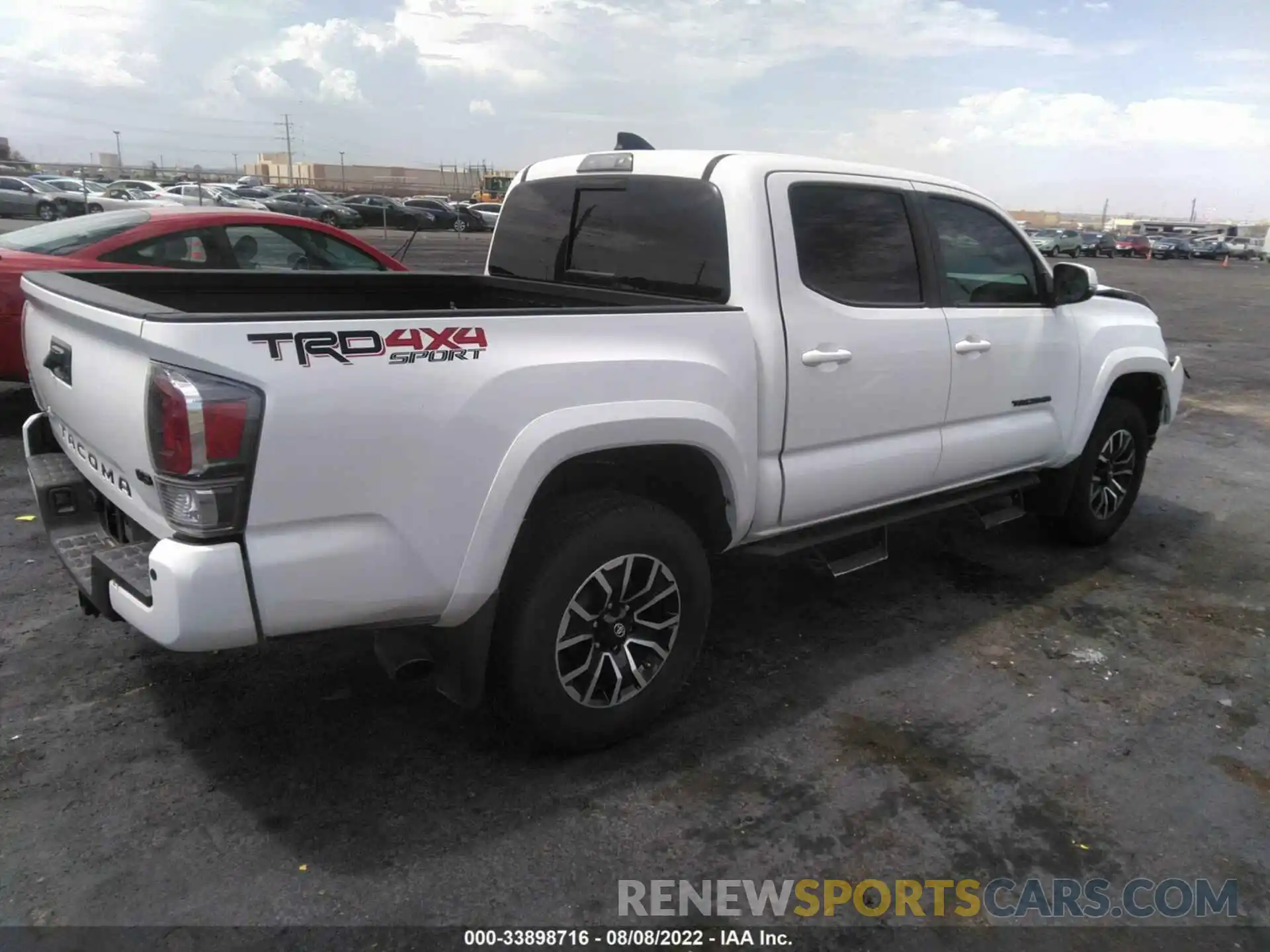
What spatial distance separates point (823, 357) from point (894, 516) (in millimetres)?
980

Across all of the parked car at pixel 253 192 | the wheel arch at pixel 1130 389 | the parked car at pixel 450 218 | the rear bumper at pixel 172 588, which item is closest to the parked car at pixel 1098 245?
the parked car at pixel 450 218

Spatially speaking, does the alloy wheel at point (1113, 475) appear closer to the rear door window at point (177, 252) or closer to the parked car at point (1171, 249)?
the rear door window at point (177, 252)

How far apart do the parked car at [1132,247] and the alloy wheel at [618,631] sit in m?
61.9

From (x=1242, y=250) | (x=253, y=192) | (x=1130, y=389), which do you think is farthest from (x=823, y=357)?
(x=1242, y=250)

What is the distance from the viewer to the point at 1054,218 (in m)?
125

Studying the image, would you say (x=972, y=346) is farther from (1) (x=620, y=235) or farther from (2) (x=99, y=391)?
(2) (x=99, y=391)

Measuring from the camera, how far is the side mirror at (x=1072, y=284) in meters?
4.70

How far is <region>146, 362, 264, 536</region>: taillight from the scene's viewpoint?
230 centimetres

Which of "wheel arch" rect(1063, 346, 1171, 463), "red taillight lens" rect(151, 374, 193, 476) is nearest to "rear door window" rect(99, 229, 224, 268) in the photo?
"red taillight lens" rect(151, 374, 193, 476)

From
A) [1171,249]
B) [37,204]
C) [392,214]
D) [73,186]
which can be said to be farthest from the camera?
[1171,249]

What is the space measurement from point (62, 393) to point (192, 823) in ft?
4.73

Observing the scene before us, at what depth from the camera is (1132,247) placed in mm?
56781

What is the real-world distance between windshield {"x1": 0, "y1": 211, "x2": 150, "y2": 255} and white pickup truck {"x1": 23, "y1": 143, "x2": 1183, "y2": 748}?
3.59 metres

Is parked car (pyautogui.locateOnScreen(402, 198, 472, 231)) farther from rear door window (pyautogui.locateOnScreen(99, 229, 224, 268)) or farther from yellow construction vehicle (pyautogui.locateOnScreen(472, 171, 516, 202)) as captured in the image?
rear door window (pyautogui.locateOnScreen(99, 229, 224, 268))
